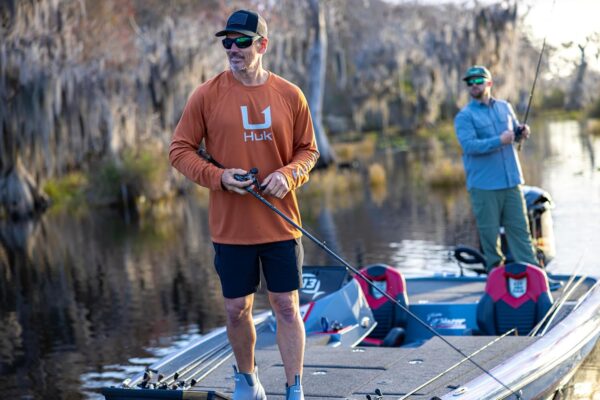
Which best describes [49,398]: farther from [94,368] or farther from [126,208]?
[126,208]

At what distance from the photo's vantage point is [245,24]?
19.0ft

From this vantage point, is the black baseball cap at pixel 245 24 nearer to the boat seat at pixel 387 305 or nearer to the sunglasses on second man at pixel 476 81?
the boat seat at pixel 387 305

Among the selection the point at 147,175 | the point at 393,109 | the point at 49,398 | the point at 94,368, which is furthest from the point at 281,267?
the point at 393,109

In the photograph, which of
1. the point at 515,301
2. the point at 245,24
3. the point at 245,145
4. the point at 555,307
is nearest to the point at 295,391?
the point at 245,145

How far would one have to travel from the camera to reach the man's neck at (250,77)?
19.3ft

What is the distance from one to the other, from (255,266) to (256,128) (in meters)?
0.72

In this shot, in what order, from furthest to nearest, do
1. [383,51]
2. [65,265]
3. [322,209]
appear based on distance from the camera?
1. [383,51]
2. [322,209]
3. [65,265]

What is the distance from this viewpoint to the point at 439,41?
46.6 metres

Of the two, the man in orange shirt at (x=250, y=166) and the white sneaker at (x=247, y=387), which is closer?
the man in orange shirt at (x=250, y=166)

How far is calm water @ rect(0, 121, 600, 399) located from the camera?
973cm

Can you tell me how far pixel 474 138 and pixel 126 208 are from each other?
716 inches

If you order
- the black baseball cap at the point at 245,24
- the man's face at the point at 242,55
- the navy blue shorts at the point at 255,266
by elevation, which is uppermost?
the black baseball cap at the point at 245,24

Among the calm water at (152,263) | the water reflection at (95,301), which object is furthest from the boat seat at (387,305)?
the water reflection at (95,301)

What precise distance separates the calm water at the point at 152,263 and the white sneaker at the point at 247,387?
105 inches
